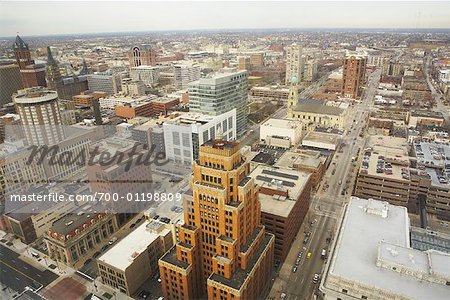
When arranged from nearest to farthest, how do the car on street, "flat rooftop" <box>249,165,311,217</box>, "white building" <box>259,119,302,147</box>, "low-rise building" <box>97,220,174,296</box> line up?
1. "low-rise building" <box>97,220,174,296</box>
2. the car on street
3. "flat rooftop" <box>249,165,311,217</box>
4. "white building" <box>259,119,302,147</box>

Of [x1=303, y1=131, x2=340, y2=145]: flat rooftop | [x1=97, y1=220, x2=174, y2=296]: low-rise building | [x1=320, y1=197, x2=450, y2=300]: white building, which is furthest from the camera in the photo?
[x1=303, y1=131, x2=340, y2=145]: flat rooftop

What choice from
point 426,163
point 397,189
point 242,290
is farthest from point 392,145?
point 242,290

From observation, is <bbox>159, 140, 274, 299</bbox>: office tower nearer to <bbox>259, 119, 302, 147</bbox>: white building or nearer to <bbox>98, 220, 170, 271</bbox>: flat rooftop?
<bbox>98, 220, 170, 271</bbox>: flat rooftop

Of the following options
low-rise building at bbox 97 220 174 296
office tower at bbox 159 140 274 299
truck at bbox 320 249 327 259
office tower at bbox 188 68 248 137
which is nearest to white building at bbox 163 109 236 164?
office tower at bbox 188 68 248 137

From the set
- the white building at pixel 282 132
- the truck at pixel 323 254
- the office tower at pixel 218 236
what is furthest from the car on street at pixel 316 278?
the white building at pixel 282 132

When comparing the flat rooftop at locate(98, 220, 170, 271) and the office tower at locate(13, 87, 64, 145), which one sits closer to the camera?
the flat rooftop at locate(98, 220, 170, 271)

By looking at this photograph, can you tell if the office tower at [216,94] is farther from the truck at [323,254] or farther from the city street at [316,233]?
the truck at [323,254]
